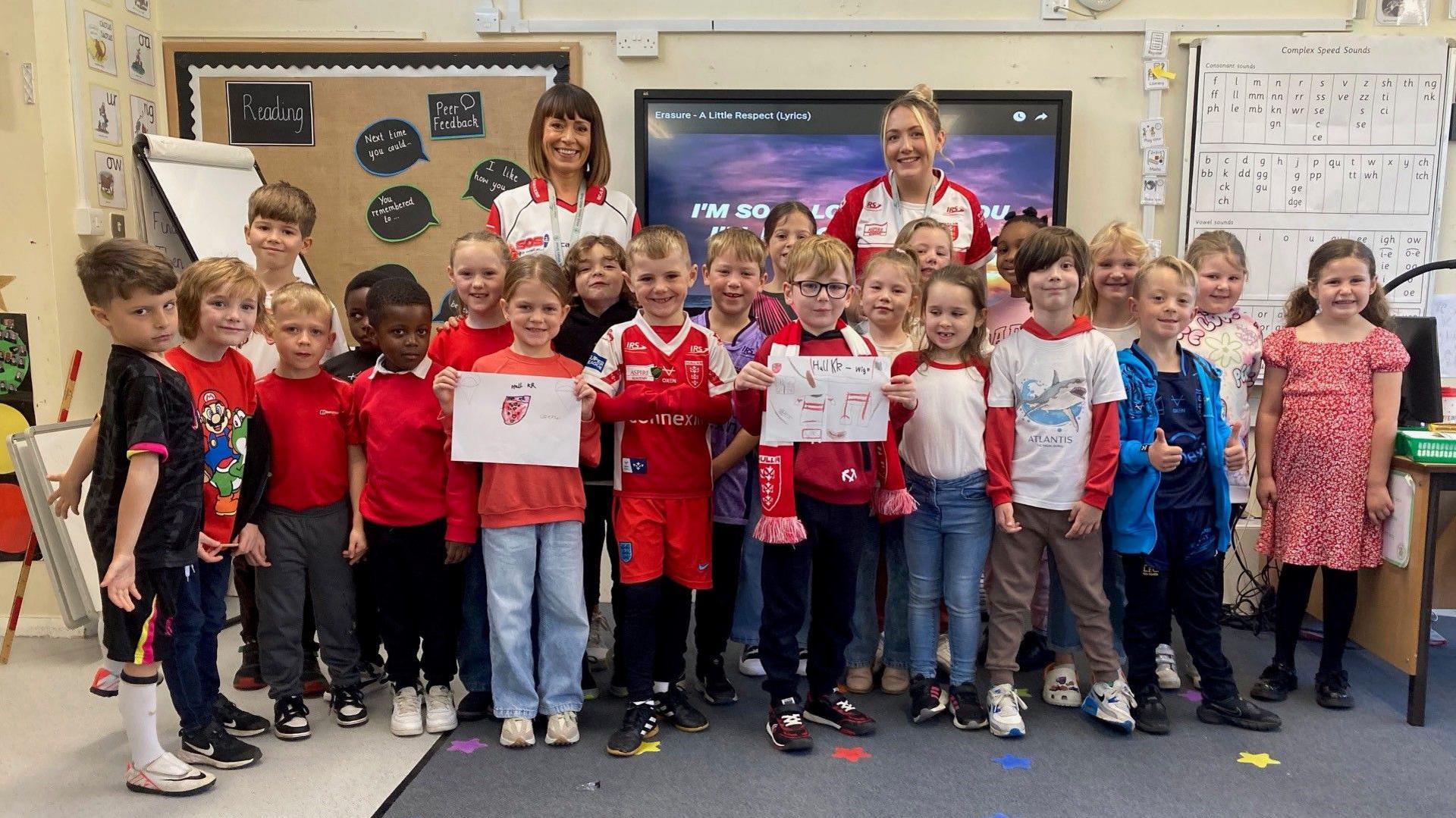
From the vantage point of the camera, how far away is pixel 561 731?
8.23 feet

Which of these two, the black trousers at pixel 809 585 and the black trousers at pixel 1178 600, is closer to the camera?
the black trousers at pixel 809 585

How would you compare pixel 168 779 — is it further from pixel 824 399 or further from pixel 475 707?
pixel 824 399

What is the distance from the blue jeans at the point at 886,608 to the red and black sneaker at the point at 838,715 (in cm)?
27

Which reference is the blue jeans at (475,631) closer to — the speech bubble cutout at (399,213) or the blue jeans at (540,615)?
the blue jeans at (540,615)

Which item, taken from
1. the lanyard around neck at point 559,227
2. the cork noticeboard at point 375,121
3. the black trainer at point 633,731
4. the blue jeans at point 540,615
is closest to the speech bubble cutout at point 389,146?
the cork noticeboard at point 375,121

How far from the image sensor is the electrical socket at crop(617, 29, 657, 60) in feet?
13.1

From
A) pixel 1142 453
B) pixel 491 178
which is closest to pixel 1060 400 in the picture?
pixel 1142 453

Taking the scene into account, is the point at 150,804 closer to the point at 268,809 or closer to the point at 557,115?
the point at 268,809

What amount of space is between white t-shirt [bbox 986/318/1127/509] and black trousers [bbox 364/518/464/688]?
1577mm

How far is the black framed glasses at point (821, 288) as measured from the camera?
239 cm

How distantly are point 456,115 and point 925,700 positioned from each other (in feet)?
10.0

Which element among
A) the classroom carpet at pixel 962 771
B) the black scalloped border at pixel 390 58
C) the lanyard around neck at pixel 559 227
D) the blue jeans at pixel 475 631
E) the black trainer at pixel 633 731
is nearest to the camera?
the classroom carpet at pixel 962 771

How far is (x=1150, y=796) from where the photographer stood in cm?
227

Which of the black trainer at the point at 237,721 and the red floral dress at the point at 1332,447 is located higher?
the red floral dress at the point at 1332,447
